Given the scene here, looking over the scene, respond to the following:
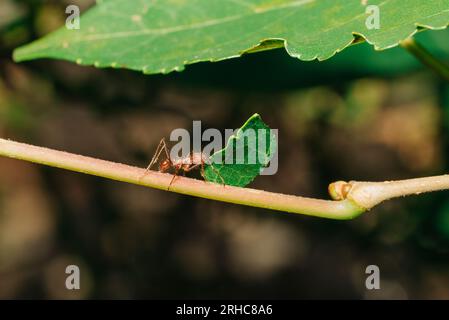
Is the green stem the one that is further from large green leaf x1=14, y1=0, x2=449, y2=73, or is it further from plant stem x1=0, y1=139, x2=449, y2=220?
large green leaf x1=14, y1=0, x2=449, y2=73

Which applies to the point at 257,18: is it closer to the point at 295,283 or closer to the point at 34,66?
the point at 34,66

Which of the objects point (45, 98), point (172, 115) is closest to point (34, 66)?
point (45, 98)

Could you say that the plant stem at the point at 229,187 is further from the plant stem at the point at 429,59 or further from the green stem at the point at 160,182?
the plant stem at the point at 429,59

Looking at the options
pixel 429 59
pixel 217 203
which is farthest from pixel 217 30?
pixel 217 203

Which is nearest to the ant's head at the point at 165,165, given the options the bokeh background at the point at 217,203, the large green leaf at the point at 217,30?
the large green leaf at the point at 217,30

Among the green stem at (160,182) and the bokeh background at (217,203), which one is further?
the bokeh background at (217,203)

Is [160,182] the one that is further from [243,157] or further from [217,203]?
[217,203]
